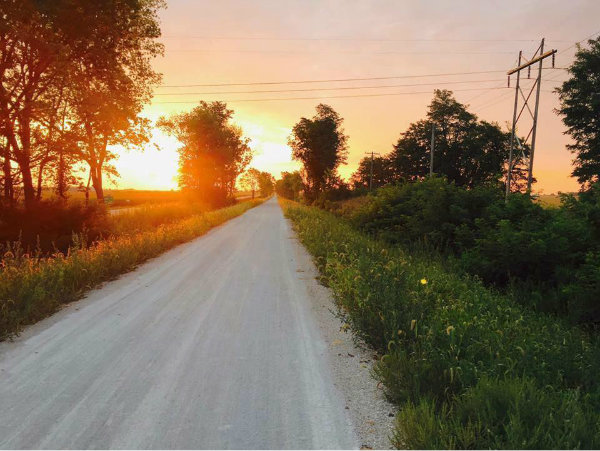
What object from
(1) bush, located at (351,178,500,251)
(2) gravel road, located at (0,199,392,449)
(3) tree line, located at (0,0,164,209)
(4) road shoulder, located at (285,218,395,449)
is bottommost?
(4) road shoulder, located at (285,218,395,449)

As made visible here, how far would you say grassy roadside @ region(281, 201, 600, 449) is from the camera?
2.60 meters

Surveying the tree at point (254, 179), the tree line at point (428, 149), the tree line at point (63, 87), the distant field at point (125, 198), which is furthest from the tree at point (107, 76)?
the tree at point (254, 179)

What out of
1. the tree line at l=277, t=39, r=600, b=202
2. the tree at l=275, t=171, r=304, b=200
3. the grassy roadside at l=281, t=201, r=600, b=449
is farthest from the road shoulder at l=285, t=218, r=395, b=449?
the tree at l=275, t=171, r=304, b=200

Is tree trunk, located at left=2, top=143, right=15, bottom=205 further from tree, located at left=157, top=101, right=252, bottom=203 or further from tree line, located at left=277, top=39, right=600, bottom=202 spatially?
tree line, located at left=277, top=39, right=600, bottom=202

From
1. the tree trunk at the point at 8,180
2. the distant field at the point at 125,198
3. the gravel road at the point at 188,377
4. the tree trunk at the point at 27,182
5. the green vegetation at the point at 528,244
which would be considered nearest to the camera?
the gravel road at the point at 188,377

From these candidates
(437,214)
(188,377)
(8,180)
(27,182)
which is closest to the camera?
(188,377)

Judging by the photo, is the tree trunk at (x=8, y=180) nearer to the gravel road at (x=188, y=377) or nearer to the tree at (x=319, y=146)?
the gravel road at (x=188, y=377)

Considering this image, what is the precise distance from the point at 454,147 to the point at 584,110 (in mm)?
17774

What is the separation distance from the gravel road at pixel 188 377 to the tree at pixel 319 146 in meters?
46.4

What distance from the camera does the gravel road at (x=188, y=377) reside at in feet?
9.37

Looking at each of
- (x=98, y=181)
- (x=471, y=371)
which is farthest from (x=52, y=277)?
(x=98, y=181)

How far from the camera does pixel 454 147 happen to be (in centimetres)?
5241

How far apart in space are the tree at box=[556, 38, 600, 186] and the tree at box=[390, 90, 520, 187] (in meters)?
9.64

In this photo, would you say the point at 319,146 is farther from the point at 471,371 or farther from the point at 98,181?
the point at 471,371
